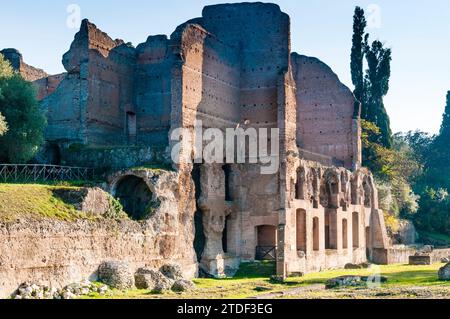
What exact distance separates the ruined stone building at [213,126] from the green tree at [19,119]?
300cm

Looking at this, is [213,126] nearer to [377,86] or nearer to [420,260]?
[420,260]

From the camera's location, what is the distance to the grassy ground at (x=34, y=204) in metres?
22.8

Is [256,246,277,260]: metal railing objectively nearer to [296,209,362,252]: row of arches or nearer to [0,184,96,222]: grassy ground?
[296,209,362,252]: row of arches

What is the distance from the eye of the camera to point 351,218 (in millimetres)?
43125

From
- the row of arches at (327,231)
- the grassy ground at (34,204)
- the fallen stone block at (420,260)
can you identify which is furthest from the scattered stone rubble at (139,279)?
the fallen stone block at (420,260)

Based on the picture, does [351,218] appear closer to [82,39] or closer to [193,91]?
[193,91]

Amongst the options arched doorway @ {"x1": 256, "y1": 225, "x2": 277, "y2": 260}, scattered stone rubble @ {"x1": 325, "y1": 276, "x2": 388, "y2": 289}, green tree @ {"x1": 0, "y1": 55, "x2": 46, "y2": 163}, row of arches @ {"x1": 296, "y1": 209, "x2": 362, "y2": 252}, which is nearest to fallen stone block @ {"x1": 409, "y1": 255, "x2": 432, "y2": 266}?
row of arches @ {"x1": 296, "y1": 209, "x2": 362, "y2": 252}

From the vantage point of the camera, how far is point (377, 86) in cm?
5459

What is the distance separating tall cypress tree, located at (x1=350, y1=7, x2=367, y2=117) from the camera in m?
54.6

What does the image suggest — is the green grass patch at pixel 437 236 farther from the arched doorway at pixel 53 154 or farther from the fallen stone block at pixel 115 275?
the fallen stone block at pixel 115 275

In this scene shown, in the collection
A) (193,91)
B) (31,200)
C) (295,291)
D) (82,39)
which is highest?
(82,39)

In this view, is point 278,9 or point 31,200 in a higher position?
point 278,9

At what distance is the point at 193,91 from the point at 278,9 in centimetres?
838

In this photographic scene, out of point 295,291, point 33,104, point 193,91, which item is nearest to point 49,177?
point 33,104
